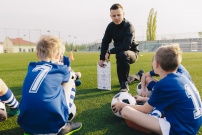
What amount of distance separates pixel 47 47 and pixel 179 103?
4.93 feet

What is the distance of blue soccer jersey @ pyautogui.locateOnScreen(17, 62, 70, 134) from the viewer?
225 cm

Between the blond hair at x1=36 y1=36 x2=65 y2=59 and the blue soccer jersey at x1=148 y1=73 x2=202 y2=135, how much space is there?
118 centimetres

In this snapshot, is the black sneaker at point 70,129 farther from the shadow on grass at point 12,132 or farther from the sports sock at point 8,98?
the sports sock at point 8,98

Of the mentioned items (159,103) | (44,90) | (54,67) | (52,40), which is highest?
(52,40)

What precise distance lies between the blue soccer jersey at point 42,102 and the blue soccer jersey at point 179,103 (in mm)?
1030

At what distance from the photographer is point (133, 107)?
8.41ft

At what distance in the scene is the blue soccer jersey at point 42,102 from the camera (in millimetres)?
2246

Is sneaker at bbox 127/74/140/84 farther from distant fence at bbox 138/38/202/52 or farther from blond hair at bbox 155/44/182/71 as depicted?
distant fence at bbox 138/38/202/52

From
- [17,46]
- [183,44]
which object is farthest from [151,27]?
[17,46]

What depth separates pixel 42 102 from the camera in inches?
87.7

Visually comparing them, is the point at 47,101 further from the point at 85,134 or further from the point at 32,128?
the point at 85,134

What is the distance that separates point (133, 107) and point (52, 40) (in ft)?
3.91

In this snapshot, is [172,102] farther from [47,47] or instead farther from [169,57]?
[47,47]

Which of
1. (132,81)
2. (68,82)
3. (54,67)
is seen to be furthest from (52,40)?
(132,81)
